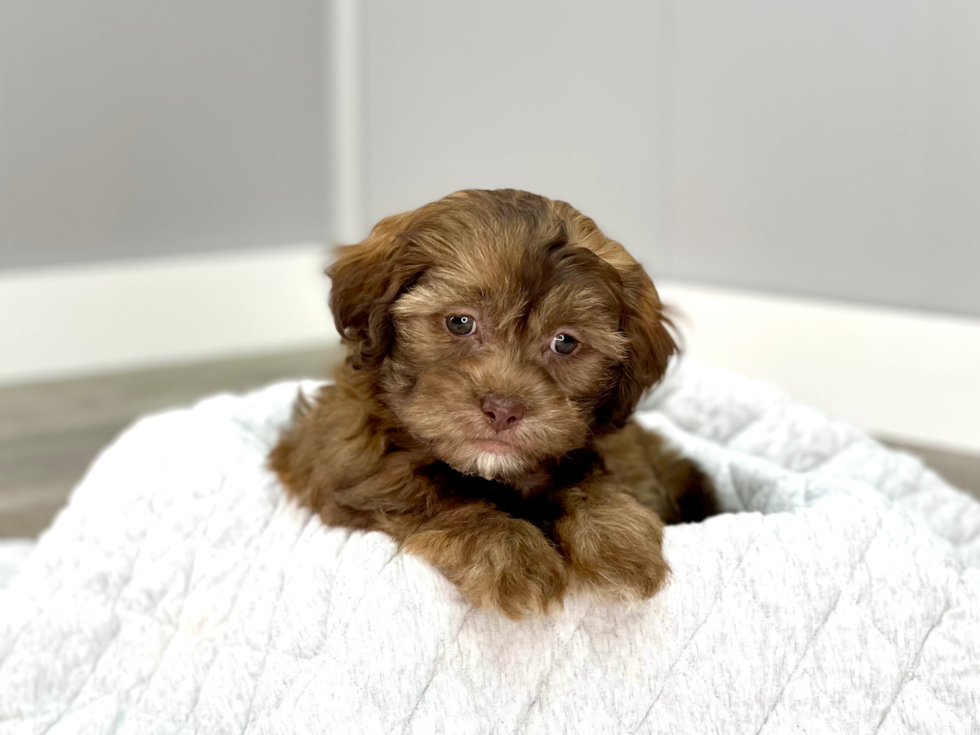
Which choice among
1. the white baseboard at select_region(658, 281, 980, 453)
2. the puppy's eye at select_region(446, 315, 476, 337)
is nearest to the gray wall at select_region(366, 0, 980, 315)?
the white baseboard at select_region(658, 281, 980, 453)

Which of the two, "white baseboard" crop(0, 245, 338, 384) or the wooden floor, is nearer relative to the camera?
the wooden floor

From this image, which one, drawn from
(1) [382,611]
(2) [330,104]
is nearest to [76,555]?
(1) [382,611]

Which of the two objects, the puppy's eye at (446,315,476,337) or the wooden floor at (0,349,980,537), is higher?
the puppy's eye at (446,315,476,337)

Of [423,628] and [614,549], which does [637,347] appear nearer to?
[614,549]

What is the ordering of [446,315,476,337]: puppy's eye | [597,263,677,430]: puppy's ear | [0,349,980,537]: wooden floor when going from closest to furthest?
[446,315,476,337]: puppy's eye < [597,263,677,430]: puppy's ear < [0,349,980,537]: wooden floor

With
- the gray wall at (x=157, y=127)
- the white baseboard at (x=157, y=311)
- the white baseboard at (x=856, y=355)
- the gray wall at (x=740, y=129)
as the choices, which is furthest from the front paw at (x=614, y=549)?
the gray wall at (x=157, y=127)

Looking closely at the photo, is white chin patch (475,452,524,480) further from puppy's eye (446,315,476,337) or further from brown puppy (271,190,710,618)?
puppy's eye (446,315,476,337)

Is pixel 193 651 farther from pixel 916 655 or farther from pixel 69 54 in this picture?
pixel 69 54
